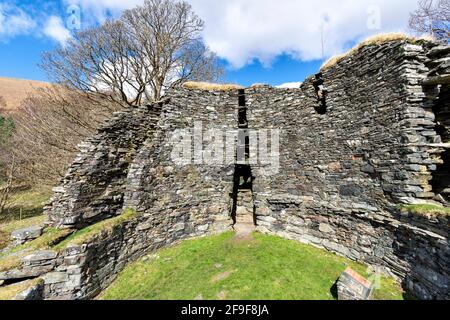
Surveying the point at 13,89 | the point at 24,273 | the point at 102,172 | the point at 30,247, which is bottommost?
the point at 24,273

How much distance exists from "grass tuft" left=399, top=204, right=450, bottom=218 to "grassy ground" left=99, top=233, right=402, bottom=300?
82.5 inches

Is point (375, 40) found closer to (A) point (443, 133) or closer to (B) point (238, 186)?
(A) point (443, 133)

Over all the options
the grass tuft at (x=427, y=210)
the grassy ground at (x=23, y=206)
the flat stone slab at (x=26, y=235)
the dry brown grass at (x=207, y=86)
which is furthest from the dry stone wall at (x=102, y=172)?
the grass tuft at (x=427, y=210)

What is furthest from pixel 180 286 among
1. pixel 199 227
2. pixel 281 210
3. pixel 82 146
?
pixel 82 146

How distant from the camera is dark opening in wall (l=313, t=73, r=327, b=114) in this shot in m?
7.97

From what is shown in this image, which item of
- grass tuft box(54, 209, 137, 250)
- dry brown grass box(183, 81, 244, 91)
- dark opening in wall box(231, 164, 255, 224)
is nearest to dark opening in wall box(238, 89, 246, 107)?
dry brown grass box(183, 81, 244, 91)

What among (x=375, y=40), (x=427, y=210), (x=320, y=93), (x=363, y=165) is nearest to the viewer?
(x=427, y=210)

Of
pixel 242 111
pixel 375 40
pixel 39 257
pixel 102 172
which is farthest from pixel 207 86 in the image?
pixel 39 257

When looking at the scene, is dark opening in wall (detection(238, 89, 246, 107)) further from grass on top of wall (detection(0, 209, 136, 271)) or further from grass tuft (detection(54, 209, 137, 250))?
grass on top of wall (detection(0, 209, 136, 271))

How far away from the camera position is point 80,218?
6457 millimetres

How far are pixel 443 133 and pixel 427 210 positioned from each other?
249 centimetres

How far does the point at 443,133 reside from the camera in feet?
18.6

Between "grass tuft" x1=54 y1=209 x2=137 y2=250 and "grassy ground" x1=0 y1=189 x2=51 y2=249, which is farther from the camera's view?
"grassy ground" x1=0 y1=189 x2=51 y2=249

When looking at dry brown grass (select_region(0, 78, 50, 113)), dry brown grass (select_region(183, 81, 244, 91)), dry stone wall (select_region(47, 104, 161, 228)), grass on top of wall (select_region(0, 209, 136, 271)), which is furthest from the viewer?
dry brown grass (select_region(0, 78, 50, 113))
